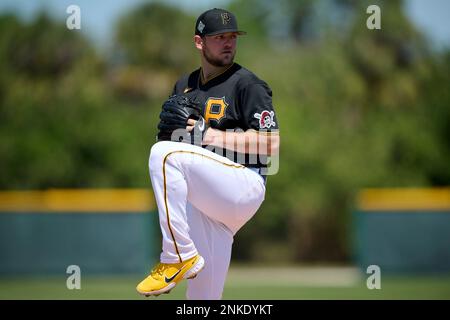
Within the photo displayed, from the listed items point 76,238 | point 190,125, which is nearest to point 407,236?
point 76,238

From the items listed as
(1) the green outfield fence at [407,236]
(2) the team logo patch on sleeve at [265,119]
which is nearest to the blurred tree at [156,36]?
(1) the green outfield fence at [407,236]

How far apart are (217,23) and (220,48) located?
0.55 feet

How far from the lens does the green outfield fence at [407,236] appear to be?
44.7 feet

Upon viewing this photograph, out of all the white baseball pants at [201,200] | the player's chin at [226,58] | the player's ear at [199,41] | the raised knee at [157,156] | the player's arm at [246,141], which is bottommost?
the white baseball pants at [201,200]

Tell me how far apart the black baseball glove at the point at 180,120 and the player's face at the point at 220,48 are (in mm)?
327

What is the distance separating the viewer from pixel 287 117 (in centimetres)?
2108

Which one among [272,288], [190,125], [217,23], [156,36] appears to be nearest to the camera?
[190,125]

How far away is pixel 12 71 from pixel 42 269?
370 inches

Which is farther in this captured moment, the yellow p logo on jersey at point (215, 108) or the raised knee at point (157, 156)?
the yellow p logo on jersey at point (215, 108)

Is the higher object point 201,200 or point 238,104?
point 238,104

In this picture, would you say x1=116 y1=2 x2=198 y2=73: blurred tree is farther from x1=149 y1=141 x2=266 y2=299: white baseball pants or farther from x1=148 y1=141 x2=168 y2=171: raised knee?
x1=148 y1=141 x2=168 y2=171: raised knee

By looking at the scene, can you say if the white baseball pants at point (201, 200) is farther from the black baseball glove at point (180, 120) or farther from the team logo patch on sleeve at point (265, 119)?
the team logo patch on sleeve at point (265, 119)

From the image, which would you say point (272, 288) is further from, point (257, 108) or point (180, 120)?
point (180, 120)

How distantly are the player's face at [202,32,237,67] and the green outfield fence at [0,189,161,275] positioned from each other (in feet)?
30.0
